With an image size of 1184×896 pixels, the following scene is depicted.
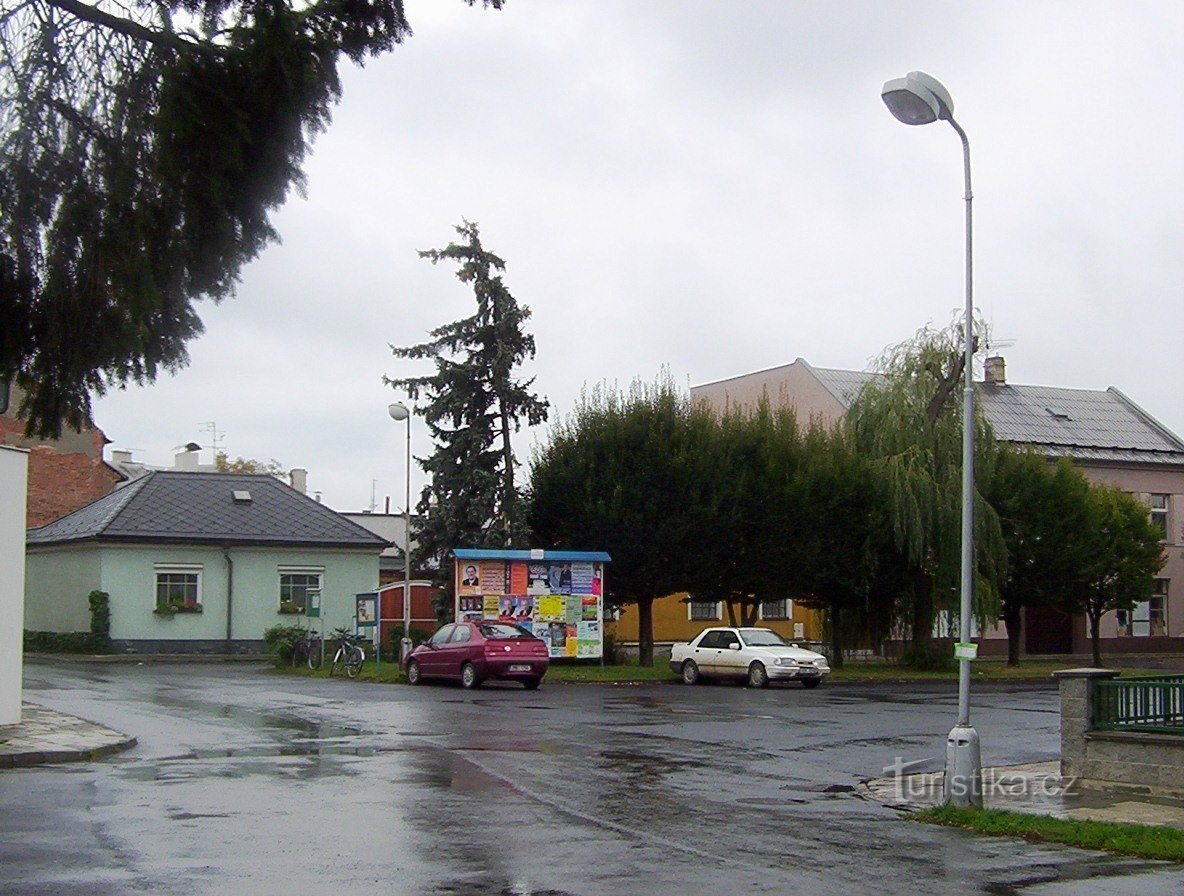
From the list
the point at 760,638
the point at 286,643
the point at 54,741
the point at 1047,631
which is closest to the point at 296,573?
the point at 286,643

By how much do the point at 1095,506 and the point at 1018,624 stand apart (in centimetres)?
482

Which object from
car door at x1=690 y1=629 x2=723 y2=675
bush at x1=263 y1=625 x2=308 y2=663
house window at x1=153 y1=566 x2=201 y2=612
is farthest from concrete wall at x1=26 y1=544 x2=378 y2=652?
car door at x1=690 y1=629 x2=723 y2=675

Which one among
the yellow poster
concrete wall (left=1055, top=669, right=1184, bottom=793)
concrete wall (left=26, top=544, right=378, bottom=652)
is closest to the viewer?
concrete wall (left=1055, top=669, right=1184, bottom=793)

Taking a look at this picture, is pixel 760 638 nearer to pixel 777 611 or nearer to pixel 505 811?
pixel 777 611

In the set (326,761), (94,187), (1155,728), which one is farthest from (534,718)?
(94,187)

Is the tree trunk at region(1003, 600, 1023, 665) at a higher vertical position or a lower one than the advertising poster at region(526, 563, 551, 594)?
lower

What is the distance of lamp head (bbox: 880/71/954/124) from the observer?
12.9 metres

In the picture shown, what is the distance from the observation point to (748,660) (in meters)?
33.8

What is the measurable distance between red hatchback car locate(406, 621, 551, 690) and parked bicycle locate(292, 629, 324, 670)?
7.44 m

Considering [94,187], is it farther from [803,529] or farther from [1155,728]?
[803,529]

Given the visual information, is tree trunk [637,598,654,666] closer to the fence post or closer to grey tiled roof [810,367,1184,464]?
grey tiled roof [810,367,1184,464]

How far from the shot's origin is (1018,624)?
47.9 metres

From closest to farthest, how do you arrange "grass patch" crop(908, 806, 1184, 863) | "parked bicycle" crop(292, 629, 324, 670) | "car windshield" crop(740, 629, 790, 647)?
1. "grass patch" crop(908, 806, 1184, 863)
2. "car windshield" crop(740, 629, 790, 647)
3. "parked bicycle" crop(292, 629, 324, 670)

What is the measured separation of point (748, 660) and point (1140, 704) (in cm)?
1928
